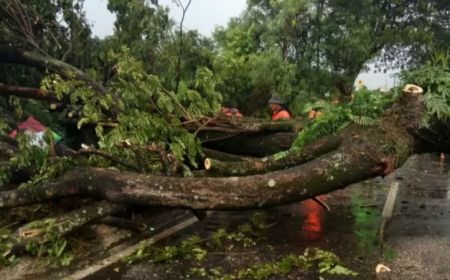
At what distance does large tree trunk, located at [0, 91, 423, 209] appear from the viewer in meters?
4.77

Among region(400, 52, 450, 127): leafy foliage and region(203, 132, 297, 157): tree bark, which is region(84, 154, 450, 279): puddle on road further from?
region(400, 52, 450, 127): leafy foliage

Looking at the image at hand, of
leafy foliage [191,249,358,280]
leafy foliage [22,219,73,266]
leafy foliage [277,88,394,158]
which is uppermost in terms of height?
leafy foliage [277,88,394,158]

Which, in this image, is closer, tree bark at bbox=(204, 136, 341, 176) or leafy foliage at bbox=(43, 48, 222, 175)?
tree bark at bbox=(204, 136, 341, 176)

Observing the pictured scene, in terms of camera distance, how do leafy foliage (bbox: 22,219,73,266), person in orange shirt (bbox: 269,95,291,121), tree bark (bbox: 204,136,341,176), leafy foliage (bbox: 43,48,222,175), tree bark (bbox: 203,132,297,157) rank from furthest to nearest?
person in orange shirt (bbox: 269,95,291,121) < tree bark (bbox: 203,132,297,157) < leafy foliage (bbox: 43,48,222,175) < tree bark (bbox: 204,136,341,176) < leafy foliage (bbox: 22,219,73,266)

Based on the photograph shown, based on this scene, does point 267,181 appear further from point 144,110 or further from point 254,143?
point 254,143

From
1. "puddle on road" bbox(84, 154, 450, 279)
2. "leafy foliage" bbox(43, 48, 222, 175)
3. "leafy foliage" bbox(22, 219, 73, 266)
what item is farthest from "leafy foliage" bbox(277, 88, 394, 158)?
"leafy foliage" bbox(22, 219, 73, 266)

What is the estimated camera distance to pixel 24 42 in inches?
339

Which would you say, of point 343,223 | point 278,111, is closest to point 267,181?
point 343,223

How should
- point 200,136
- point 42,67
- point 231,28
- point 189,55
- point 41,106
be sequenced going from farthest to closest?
point 231,28 < point 189,55 < point 41,106 < point 42,67 < point 200,136

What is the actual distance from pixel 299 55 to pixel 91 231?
16.0 metres

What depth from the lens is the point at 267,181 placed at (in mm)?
4824

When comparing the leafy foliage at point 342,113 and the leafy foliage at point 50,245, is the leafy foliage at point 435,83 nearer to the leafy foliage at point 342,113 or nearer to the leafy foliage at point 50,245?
the leafy foliage at point 342,113

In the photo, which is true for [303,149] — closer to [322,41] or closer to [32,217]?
[32,217]

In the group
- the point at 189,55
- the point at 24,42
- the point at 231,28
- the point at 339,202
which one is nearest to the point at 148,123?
the point at 339,202
